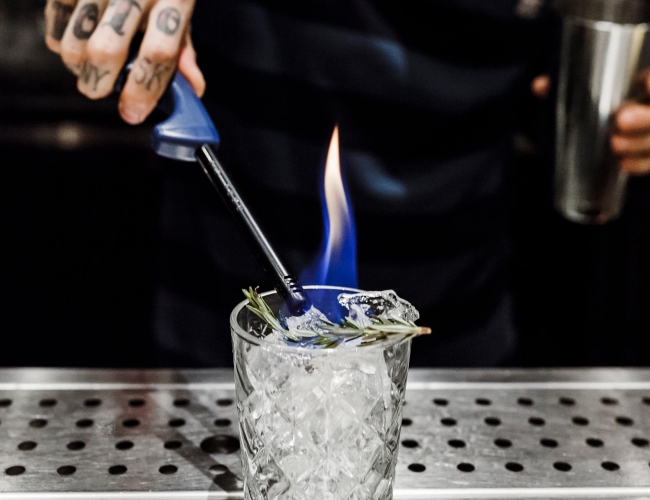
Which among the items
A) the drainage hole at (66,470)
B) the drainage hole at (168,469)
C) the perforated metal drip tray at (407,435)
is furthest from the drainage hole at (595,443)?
the drainage hole at (66,470)

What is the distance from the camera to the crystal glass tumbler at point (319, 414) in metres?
0.60

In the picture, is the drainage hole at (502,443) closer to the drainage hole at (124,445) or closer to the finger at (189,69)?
the drainage hole at (124,445)

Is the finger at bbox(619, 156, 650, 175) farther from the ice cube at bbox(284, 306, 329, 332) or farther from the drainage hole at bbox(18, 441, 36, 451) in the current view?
the drainage hole at bbox(18, 441, 36, 451)

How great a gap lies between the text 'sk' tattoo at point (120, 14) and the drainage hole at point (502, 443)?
2.26ft

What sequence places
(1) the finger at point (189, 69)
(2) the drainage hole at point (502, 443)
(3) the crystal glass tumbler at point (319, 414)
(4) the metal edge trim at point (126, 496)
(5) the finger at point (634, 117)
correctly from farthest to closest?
(5) the finger at point (634, 117) < (1) the finger at point (189, 69) < (2) the drainage hole at point (502, 443) < (4) the metal edge trim at point (126, 496) < (3) the crystal glass tumbler at point (319, 414)

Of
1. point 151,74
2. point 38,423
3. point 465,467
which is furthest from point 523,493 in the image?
point 151,74

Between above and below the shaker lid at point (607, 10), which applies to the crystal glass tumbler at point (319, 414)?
below

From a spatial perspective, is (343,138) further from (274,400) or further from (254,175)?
(274,400)

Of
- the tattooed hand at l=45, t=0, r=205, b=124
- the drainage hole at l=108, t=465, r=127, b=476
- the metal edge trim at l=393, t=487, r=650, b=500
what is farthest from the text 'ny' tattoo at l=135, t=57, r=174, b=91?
the metal edge trim at l=393, t=487, r=650, b=500

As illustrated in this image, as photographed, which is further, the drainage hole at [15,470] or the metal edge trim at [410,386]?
the metal edge trim at [410,386]

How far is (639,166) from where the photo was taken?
1.21 metres

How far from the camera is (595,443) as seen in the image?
84 cm

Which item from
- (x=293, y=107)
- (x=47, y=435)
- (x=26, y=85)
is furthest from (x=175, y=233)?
(x=26, y=85)

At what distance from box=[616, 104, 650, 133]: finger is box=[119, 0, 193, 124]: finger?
2.19ft
